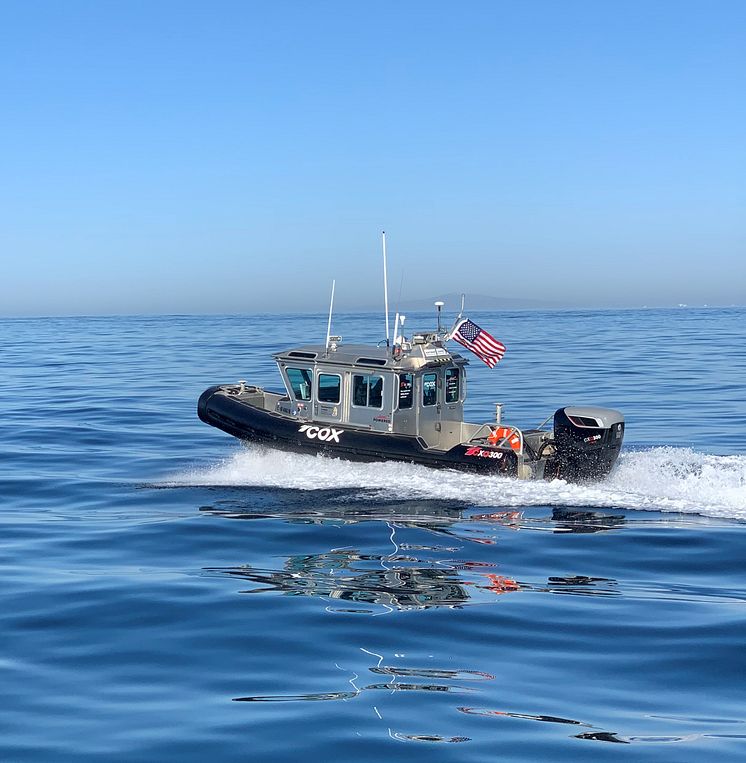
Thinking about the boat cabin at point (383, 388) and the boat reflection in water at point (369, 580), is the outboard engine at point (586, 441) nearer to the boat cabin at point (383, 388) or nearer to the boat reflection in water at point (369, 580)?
the boat cabin at point (383, 388)

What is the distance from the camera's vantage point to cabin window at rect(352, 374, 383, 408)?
710 inches

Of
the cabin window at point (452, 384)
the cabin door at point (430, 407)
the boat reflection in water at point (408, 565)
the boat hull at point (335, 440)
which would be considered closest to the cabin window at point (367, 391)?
the boat hull at point (335, 440)

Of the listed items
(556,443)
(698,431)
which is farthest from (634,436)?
(556,443)

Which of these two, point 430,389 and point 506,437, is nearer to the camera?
point 506,437

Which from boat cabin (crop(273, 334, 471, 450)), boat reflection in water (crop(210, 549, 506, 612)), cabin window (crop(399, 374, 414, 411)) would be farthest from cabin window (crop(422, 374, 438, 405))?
boat reflection in water (crop(210, 549, 506, 612))

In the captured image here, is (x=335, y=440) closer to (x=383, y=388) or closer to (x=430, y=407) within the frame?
(x=383, y=388)

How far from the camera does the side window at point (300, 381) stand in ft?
62.1

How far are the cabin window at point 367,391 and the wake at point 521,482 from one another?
3.81 ft

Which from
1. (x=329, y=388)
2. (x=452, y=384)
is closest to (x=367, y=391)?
(x=329, y=388)

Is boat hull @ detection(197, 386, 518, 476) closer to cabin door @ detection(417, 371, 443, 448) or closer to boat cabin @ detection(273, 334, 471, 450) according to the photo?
boat cabin @ detection(273, 334, 471, 450)

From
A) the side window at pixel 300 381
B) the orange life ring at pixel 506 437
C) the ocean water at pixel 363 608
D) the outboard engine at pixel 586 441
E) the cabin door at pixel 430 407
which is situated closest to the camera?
the ocean water at pixel 363 608

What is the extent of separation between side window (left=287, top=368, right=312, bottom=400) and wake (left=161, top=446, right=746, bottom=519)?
123 cm

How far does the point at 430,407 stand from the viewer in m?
18.5

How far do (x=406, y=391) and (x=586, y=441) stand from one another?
345 cm
